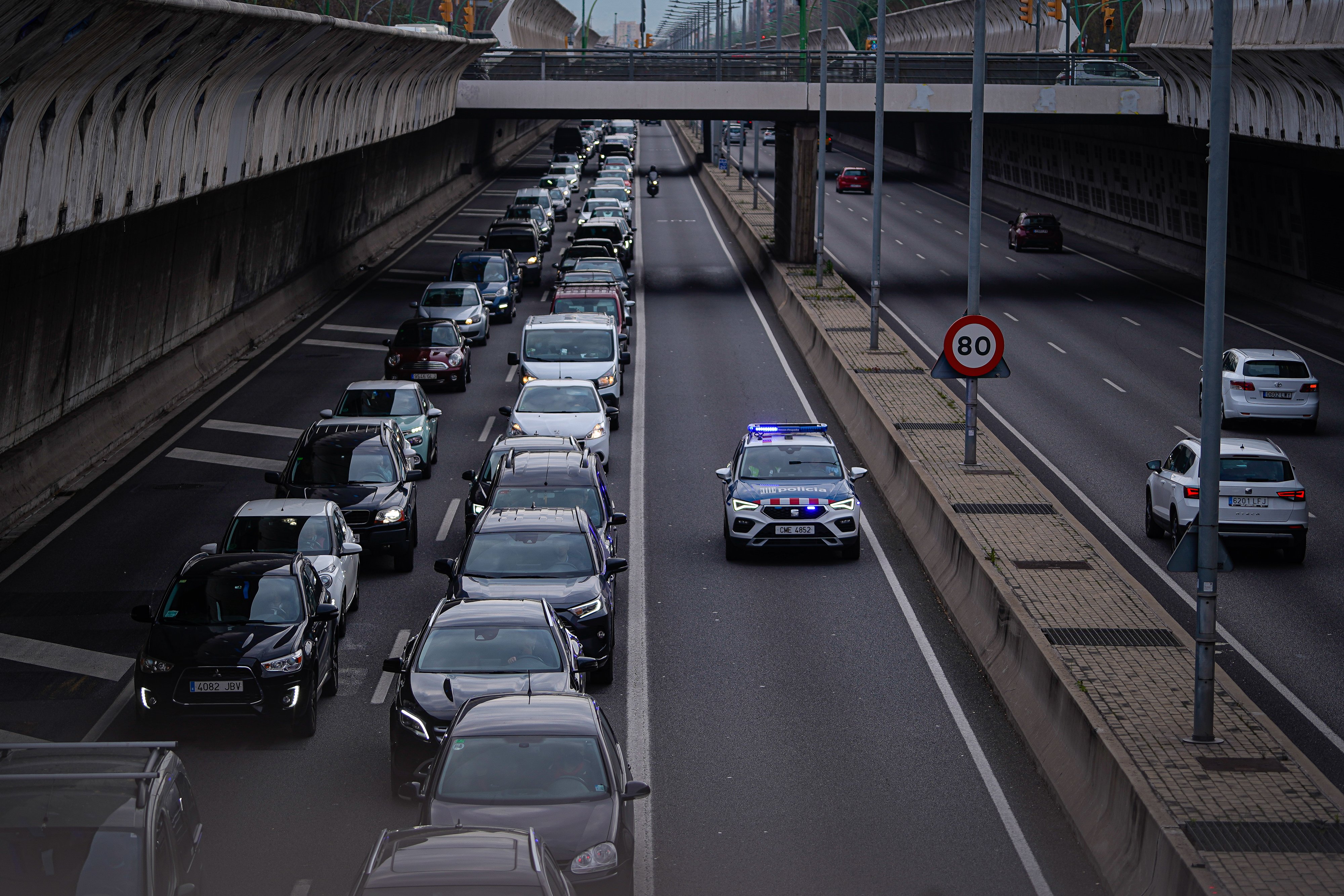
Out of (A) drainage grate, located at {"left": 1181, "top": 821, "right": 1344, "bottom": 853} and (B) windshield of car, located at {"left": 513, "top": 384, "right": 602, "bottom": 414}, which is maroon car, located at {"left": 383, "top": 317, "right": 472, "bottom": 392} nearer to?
(B) windshield of car, located at {"left": 513, "top": 384, "right": 602, "bottom": 414}

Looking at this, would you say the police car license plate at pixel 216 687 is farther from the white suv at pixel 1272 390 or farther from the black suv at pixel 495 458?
the white suv at pixel 1272 390

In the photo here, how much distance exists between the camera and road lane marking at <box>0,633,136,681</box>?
1619 centimetres

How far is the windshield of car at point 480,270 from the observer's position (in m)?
43.9

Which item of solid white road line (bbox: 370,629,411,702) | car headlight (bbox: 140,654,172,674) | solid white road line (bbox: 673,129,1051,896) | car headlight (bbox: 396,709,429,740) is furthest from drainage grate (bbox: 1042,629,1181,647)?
car headlight (bbox: 140,654,172,674)

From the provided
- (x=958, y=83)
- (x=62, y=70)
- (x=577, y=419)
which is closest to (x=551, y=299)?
(x=958, y=83)

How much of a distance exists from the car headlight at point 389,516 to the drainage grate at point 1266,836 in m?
11.6

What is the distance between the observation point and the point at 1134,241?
60.3 meters

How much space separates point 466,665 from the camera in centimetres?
1314

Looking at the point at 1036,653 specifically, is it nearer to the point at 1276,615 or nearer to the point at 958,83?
the point at 1276,615

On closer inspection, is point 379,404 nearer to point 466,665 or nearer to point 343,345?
point 343,345

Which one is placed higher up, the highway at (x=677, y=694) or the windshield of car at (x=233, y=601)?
the windshield of car at (x=233, y=601)

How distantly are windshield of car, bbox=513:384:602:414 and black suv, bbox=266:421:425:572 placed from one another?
13.6 ft

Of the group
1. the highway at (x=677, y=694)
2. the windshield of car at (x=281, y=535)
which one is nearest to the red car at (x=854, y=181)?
the highway at (x=677, y=694)

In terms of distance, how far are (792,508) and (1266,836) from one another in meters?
10.2
